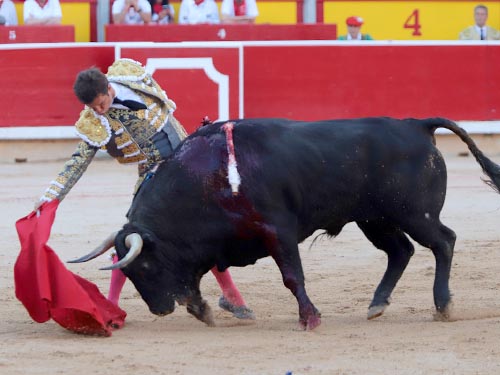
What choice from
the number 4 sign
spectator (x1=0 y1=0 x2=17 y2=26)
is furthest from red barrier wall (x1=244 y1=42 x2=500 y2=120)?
spectator (x1=0 y1=0 x2=17 y2=26)

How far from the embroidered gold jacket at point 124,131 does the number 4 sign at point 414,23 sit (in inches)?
278

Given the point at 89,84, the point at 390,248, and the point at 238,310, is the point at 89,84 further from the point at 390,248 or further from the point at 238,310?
the point at 390,248

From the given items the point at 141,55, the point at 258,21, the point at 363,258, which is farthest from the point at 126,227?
the point at 258,21

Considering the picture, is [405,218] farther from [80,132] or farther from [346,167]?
[80,132]

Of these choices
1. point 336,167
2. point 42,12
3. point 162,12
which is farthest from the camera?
point 162,12

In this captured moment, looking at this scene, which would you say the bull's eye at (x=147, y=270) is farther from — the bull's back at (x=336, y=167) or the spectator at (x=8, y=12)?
the spectator at (x=8, y=12)

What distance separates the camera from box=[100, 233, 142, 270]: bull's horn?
14.4ft

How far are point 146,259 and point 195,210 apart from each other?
264 mm

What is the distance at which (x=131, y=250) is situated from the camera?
4418 mm

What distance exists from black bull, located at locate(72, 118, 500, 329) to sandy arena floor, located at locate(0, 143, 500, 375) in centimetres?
20

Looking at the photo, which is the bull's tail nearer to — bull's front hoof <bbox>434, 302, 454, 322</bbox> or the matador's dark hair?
bull's front hoof <bbox>434, 302, 454, 322</bbox>

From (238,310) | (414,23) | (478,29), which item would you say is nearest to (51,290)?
(238,310)

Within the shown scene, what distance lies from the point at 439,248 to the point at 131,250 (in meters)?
1.21

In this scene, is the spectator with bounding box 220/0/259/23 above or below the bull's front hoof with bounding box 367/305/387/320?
above
